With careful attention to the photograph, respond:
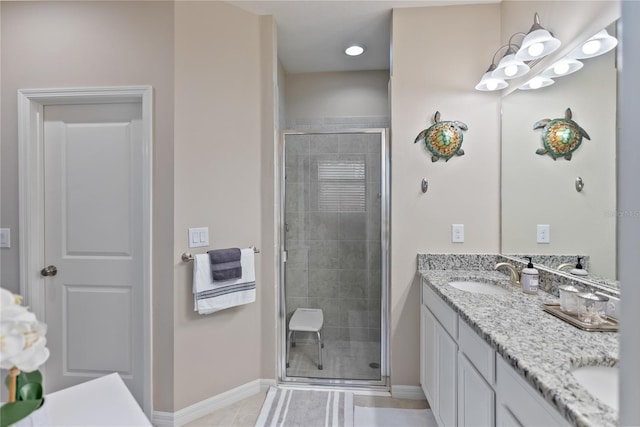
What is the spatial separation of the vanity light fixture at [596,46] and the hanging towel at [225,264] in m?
2.14

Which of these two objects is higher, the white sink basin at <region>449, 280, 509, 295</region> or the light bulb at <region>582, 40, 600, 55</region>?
the light bulb at <region>582, 40, 600, 55</region>

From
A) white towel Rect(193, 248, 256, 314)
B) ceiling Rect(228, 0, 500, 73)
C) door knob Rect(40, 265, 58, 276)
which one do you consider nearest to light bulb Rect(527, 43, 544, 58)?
ceiling Rect(228, 0, 500, 73)

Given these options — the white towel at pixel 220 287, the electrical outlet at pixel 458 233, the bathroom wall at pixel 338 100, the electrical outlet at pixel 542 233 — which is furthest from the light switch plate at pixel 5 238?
the electrical outlet at pixel 542 233

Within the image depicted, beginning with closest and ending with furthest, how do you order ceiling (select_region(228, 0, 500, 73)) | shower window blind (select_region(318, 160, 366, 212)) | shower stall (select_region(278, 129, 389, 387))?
ceiling (select_region(228, 0, 500, 73)) < shower stall (select_region(278, 129, 389, 387)) < shower window blind (select_region(318, 160, 366, 212))

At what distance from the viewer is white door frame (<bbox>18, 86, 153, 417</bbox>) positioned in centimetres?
181

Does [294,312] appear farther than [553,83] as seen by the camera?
Yes

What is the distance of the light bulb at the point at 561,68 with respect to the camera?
4.93 ft

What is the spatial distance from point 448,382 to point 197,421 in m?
1.55

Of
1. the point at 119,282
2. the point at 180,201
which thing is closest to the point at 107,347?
the point at 119,282

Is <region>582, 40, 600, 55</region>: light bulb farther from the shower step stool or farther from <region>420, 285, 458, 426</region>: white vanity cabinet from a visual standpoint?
the shower step stool

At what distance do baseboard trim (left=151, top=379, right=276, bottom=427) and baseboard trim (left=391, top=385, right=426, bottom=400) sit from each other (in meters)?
0.88

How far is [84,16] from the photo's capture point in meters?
1.85

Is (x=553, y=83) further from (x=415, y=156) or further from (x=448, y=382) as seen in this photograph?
(x=448, y=382)

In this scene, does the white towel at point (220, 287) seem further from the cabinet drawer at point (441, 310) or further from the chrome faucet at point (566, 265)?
the chrome faucet at point (566, 265)
